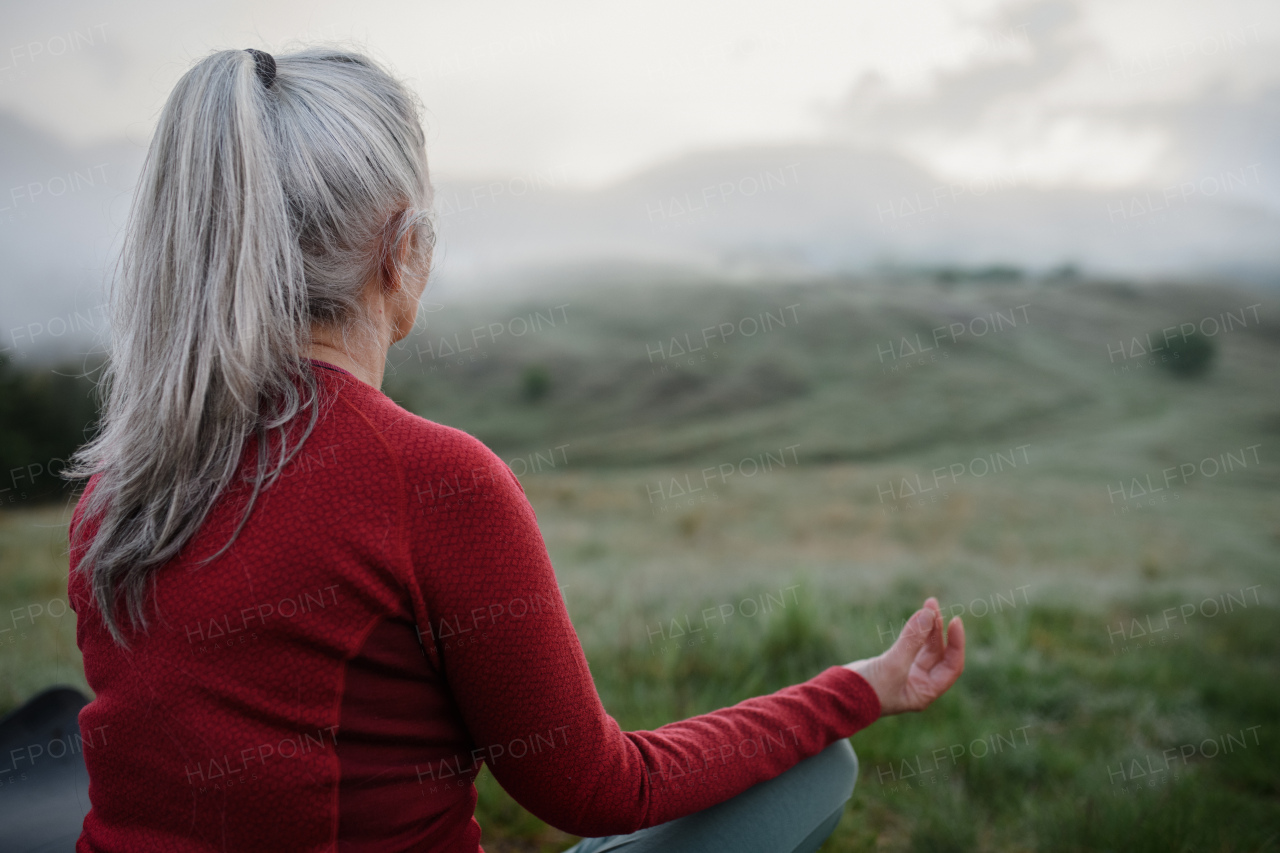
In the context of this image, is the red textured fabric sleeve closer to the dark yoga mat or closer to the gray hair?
the gray hair

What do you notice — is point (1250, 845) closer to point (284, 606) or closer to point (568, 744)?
point (568, 744)

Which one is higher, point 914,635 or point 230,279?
point 230,279

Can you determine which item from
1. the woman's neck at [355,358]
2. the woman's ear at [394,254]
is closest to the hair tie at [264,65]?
the woman's ear at [394,254]

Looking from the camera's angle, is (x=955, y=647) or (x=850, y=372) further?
(x=850, y=372)

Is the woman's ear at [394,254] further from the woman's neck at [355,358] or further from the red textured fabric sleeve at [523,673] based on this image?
the red textured fabric sleeve at [523,673]

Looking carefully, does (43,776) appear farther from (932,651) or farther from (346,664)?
(932,651)

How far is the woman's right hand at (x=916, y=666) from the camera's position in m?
1.54

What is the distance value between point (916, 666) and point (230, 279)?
1526 millimetres

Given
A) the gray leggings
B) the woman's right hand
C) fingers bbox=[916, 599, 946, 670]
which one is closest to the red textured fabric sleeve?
the gray leggings

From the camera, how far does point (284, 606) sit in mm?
992

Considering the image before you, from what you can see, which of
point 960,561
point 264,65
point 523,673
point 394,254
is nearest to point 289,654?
point 523,673

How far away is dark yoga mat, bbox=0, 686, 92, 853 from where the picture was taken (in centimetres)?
170

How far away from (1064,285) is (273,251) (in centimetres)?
5126

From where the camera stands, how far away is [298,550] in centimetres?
100
